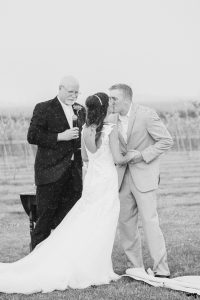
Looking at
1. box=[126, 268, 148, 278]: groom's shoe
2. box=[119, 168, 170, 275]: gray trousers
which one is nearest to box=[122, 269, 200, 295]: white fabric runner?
box=[126, 268, 148, 278]: groom's shoe

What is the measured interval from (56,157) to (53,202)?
0.34 metres

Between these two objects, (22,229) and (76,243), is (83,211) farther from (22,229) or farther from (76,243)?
(22,229)

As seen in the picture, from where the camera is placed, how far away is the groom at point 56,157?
188 inches

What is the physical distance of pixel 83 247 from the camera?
4.28m

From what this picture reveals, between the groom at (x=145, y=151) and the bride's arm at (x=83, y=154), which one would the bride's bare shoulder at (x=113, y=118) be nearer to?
the groom at (x=145, y=151)

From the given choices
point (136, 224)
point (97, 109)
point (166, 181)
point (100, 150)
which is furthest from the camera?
point (166, 181)

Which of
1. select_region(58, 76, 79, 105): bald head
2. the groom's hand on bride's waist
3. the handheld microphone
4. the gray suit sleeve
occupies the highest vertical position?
select_region(58, 76, 79, 105): bald head

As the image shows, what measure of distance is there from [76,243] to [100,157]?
606 mm

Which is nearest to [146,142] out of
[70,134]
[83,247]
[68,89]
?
[70,134]

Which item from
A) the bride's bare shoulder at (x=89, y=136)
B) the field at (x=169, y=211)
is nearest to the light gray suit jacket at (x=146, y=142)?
the bride's bare shoulder at (x=89, y=136)

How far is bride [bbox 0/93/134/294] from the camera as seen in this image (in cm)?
418

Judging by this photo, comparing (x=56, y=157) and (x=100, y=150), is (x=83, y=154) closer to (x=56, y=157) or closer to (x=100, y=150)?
(x=100, y=150)

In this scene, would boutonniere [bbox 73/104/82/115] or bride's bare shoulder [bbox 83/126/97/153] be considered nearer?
bride's bare shoulder [bbox 83/126/97/153]

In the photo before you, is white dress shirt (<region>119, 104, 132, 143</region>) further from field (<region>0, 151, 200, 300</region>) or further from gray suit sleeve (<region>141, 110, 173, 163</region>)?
field (<region>0, 151, 200, 300</region>)
